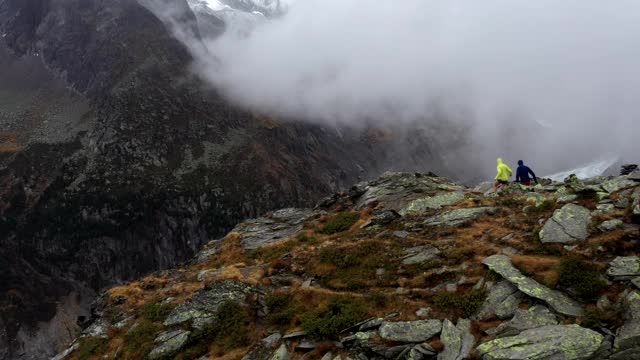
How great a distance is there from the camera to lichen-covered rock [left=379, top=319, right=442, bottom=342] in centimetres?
1674

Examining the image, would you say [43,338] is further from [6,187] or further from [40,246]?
[6,187]

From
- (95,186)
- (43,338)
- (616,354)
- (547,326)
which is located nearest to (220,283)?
(547,326)

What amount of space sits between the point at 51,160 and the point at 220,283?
158 m

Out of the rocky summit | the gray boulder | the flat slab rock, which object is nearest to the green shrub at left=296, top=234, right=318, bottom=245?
the rocky summit

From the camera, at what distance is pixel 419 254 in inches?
940

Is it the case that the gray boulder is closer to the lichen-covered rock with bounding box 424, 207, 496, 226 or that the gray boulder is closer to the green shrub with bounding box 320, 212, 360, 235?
the lichen-covered rock with bounding box 424, 207, 496, 226

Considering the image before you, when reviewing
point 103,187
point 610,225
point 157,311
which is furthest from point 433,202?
point 103,187

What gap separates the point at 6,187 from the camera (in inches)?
5979

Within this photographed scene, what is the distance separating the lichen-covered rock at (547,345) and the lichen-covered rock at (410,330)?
84.8 inches

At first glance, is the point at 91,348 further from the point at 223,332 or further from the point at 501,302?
the point at 501,302

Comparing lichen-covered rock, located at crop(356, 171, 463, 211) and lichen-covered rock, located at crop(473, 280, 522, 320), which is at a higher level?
lichen-covered rock, located at crop(356, 171, 463, 211)

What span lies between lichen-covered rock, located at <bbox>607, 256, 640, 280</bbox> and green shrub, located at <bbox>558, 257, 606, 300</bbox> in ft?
1.68

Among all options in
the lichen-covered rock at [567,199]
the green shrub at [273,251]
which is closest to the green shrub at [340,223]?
the green shrub at [273,251]

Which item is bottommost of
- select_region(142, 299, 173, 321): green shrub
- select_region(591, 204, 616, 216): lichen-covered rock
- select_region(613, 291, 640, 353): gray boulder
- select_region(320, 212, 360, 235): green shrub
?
select_region(613, 291, 640, 353): gray boulder
